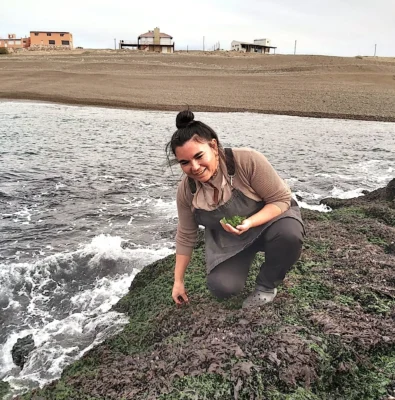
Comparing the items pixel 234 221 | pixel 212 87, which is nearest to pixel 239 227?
pixel 234 221

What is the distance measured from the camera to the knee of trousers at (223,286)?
3.66 metres

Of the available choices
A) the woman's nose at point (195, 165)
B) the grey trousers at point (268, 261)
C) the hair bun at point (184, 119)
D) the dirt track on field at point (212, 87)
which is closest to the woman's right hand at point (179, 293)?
the grey trousers at point (268, 261)

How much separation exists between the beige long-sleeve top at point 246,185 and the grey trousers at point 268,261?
18cm

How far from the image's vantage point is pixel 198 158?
3.08 meters

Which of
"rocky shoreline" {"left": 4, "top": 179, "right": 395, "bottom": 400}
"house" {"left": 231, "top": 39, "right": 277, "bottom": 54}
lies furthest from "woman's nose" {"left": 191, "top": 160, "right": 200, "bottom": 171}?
"house" {"left": 231, "top": 39, "right": 277, "bottom": 54}

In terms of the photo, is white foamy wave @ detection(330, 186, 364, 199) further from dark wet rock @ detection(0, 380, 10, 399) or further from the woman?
dark wet rock @ detection(0, 380, 10, 399)

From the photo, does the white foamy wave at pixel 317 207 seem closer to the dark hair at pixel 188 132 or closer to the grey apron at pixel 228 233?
the grey apron at pixel 228 233

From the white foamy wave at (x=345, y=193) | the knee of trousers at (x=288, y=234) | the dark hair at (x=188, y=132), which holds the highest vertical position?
the dark hair at (x=188, y=132)

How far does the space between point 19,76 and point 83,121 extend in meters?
13.0

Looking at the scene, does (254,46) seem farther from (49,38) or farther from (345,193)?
(345,193)

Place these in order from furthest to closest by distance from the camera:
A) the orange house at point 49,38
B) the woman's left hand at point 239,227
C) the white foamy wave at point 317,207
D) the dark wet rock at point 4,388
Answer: the orange house at point 49,38 < the white foamy wave at point 317,207 < the dark wet rock at point 4,388 < the woman's left hand at point 239,227

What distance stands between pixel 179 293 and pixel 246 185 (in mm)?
1116

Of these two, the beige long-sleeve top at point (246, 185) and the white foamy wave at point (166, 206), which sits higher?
the beige long-sleeve top at point (246, 185)

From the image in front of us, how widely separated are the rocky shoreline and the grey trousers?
16 centimetres
